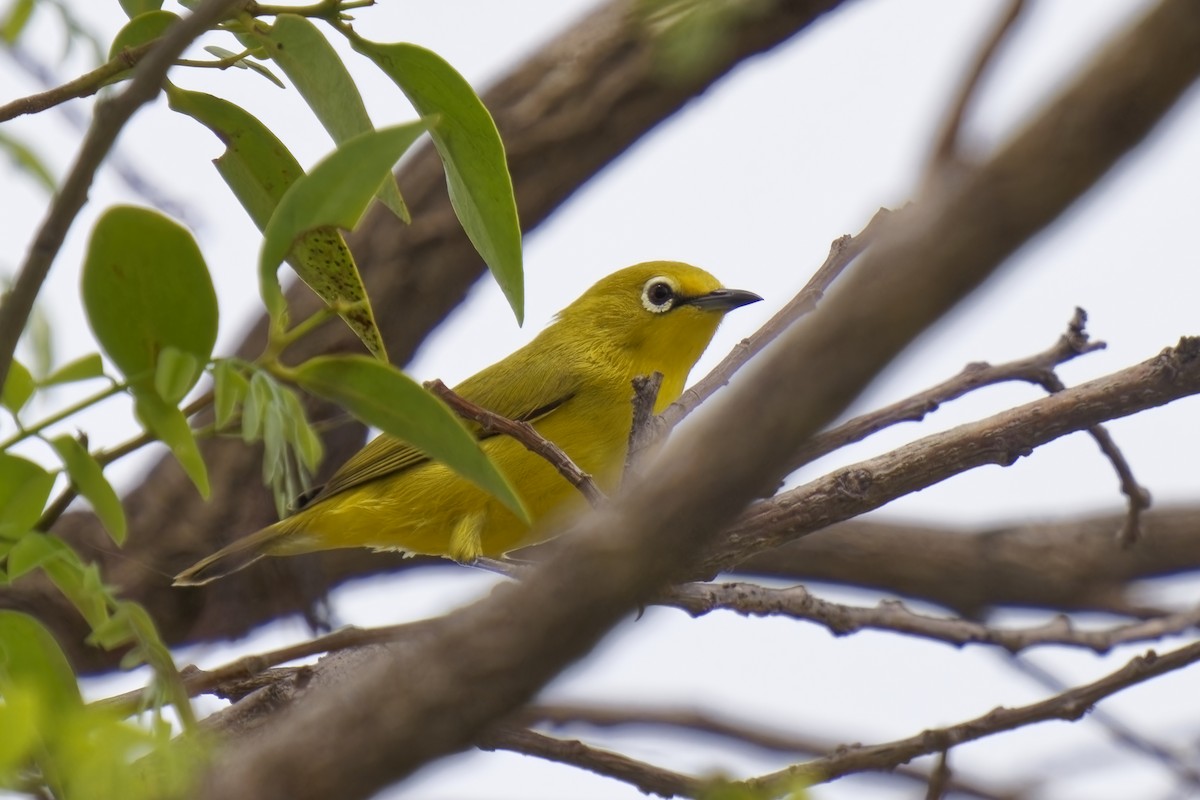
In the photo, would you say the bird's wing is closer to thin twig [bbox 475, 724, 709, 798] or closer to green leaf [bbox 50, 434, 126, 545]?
thin twig [bbox 475, 724, 709, 798]

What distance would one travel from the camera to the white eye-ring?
17.7 ft

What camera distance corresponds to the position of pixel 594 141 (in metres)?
5.11

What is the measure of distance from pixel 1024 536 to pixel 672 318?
1.68 meters

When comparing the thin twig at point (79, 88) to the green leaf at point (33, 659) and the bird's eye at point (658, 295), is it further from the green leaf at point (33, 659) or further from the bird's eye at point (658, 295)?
the bird's eye at point (658, 295)

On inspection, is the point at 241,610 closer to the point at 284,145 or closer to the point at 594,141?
the point at 594,141

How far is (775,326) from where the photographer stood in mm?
3088

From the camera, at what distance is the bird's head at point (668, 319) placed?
5272 millimetres

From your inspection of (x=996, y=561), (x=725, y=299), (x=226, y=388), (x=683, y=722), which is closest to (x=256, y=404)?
(x=226, y=388)

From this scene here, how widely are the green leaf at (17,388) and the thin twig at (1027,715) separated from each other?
Result: 156cm

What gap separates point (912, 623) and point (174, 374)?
7.55 feet

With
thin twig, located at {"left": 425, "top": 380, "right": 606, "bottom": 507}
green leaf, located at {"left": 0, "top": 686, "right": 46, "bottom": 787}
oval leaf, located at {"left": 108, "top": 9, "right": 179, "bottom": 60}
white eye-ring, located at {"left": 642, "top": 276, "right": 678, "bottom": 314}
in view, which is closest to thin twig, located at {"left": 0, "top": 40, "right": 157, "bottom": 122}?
oval leaf, located at {"left": 108, "top": 9, "right": 179, "bottom": 60}

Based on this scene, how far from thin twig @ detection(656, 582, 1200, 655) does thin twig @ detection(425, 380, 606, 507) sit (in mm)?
542

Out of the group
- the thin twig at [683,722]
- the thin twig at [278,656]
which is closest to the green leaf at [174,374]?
the thin twig at [278,656]

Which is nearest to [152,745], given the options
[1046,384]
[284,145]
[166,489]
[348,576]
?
[284,145]
